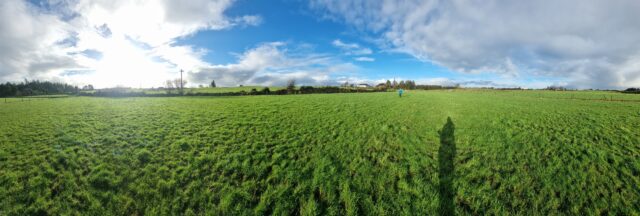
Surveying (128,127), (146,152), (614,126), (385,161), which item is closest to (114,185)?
(146,152)

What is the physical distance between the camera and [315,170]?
8.73 metres

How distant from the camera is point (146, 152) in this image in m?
10.0

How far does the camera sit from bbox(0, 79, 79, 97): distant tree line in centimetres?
9381

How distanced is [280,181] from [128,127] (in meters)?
13.0

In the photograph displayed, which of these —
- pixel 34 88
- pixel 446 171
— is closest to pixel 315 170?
pixel 446 171

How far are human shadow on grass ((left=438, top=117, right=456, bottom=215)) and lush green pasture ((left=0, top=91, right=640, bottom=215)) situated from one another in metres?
0.06

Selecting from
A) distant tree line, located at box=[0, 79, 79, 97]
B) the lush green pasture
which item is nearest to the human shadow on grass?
the lush green pasture

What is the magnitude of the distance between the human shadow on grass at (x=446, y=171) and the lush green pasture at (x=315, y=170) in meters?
0.06

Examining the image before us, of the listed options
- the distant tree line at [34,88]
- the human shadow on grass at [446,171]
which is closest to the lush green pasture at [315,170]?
the human shadow on grass at [446,171]

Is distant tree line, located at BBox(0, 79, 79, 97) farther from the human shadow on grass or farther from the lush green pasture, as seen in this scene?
the human shadow on grass

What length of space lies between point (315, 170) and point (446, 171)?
5.40m

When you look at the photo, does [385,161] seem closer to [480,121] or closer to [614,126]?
[480,121]

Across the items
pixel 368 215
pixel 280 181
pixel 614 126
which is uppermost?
pixel 614 126

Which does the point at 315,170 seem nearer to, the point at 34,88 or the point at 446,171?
the point at 446,171
